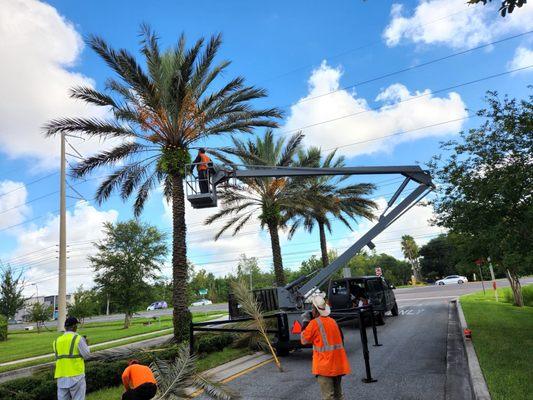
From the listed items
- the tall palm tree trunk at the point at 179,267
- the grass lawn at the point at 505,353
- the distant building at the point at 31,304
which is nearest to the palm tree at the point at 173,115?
the tall palm tree trunk at the point at 179,267

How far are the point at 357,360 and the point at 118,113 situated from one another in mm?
11707

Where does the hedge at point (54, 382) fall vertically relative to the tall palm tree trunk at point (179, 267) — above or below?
below

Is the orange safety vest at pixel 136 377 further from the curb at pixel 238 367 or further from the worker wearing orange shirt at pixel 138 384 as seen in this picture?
the curb at pixel 238 367

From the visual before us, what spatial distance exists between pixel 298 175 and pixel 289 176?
27 centimetres

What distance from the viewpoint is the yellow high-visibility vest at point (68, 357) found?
598 centimetres

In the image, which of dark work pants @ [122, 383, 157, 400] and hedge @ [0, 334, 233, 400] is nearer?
dark work pants @ [122, 383, 157, 400]

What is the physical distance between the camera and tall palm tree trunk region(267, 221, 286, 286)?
22.8 metres

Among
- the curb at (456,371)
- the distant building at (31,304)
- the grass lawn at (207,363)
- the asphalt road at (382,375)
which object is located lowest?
the curb at (456,371)

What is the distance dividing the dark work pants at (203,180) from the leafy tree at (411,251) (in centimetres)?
8093

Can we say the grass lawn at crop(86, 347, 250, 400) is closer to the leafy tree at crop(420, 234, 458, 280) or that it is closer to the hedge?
the hedge

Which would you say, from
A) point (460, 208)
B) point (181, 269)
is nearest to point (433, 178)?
point (460, 208)

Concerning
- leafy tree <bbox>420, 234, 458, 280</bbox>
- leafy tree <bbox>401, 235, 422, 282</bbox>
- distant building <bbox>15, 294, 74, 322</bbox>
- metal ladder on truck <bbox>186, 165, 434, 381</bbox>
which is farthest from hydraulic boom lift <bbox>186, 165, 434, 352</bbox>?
leafy tree <bbox>401, 235, 422, 282</bbox>

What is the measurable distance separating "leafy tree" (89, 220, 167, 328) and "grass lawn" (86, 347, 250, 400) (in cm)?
1981

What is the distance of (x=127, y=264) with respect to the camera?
3042 cm
